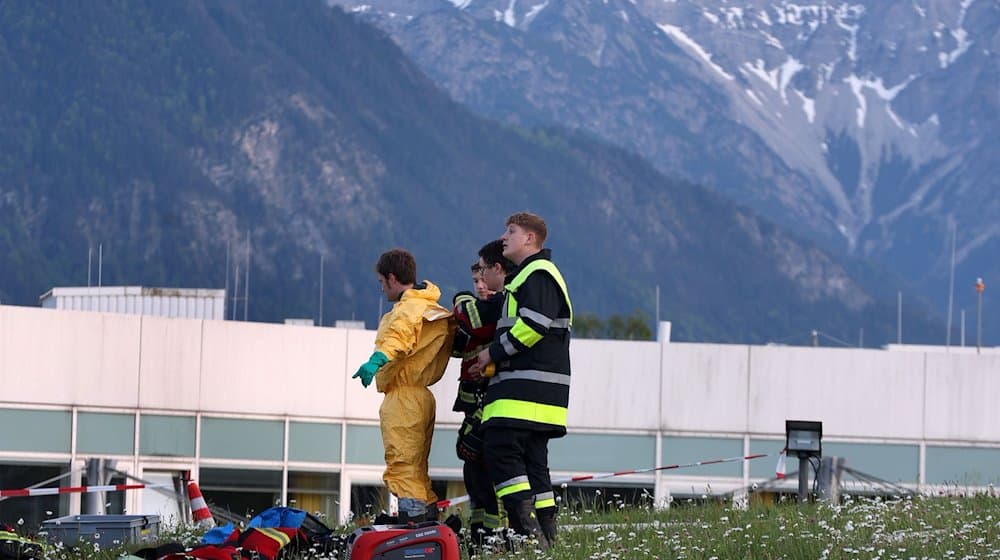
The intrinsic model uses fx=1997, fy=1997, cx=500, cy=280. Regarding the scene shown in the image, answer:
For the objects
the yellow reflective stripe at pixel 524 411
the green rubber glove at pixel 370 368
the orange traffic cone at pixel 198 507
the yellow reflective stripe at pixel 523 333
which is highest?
the yellow reflective stripe at pixel 523 333

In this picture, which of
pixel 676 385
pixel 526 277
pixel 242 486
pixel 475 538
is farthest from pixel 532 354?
pixel 676 385

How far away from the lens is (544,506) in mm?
10828

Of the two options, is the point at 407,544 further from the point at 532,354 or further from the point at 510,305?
the point at 510,305

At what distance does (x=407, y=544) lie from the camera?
9.45 m

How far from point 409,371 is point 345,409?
21091 mm

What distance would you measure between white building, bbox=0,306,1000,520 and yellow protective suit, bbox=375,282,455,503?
1780 cm

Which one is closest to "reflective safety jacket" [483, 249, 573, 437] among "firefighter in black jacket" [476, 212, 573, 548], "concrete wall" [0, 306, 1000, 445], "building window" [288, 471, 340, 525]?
"firefighter in black jacket" [476, 212, 573, 548]

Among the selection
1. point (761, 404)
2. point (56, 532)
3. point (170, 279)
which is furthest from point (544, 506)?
point (170, 279)

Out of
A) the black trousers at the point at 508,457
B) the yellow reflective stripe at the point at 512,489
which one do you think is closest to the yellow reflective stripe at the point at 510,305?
the black trousers at the point at 508,457

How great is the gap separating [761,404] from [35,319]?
40.7ft

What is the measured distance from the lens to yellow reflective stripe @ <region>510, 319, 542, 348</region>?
1055 centimetres

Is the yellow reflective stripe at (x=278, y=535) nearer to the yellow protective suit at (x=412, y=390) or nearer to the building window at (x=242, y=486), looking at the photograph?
the yellow protective suit at (x=412, y=390)

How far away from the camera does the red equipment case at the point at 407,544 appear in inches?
372

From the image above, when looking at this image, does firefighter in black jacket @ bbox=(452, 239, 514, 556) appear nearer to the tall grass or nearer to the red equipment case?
the tall grass
